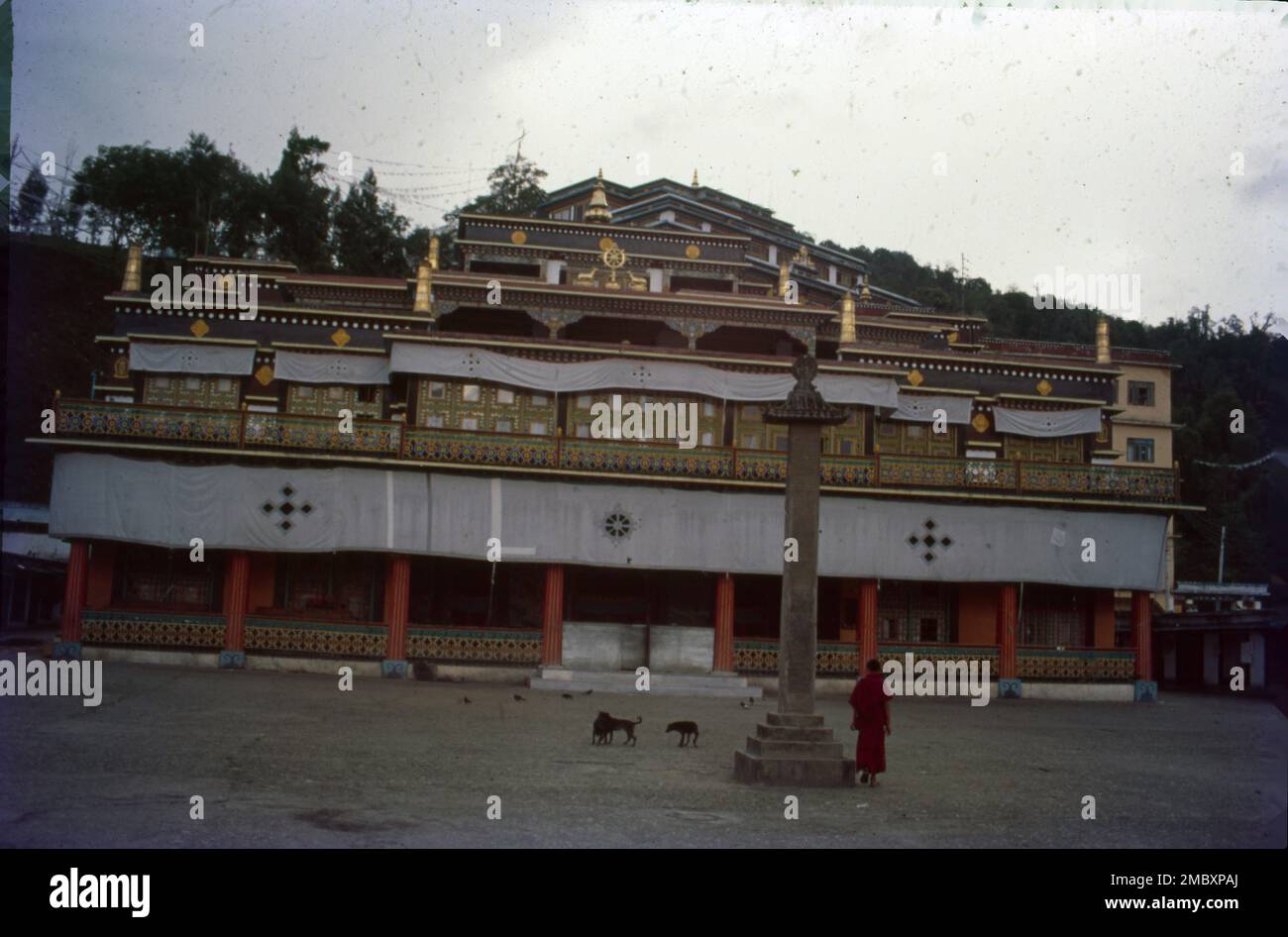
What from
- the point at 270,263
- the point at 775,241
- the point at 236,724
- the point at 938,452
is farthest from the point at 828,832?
the point at 775,241

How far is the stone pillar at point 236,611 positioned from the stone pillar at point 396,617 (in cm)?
367

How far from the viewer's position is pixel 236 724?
784 inches

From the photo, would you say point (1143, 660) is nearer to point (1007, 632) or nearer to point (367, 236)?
point (1007, 632)

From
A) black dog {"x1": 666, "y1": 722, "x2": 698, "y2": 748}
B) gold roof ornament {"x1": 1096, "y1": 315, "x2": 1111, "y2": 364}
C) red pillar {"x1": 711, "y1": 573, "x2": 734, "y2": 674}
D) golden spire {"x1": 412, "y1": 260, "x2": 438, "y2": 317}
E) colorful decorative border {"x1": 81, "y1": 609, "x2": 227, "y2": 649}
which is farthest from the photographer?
gold roof ornament {"x1": 1096, "y1": 315, "x2": 1111, "y2": 364}

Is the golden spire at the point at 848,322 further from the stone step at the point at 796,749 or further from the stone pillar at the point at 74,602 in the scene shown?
the stone step at the point at 796,749

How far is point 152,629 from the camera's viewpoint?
3120 cm

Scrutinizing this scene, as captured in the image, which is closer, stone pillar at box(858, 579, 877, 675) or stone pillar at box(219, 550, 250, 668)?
stone pillar at box(219, 550, 250, 668)

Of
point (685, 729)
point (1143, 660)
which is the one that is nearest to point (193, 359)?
point (685, 729)

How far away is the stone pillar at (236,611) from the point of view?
31.3m

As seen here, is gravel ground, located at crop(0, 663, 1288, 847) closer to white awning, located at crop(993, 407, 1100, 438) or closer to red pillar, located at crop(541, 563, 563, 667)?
red pillar, located at crop(541, 563, 563, 667)

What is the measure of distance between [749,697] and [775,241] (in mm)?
40699

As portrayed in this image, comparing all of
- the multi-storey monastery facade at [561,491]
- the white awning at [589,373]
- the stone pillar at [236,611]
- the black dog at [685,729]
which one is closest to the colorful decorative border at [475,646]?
the multi-storey monastery facade at [561,491]

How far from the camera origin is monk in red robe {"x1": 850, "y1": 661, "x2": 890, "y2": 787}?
651 inches

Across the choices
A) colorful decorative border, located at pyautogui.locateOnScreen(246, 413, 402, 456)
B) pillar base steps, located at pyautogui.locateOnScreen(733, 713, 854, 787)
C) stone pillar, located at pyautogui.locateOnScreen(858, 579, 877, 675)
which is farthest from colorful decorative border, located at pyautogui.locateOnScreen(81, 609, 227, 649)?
pillar base steps, located at pyautogui.locateOnScreen(733, 713, 854, 787)
